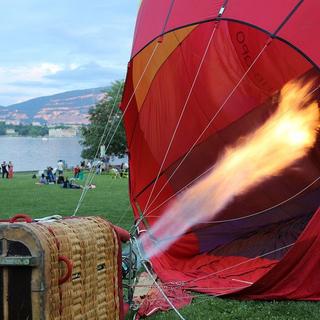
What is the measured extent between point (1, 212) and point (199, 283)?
648 cm

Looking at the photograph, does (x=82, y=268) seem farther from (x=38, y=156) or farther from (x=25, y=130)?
(x=25, y=130)

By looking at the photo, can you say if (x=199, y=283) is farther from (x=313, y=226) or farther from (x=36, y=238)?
(x=36, y=238)

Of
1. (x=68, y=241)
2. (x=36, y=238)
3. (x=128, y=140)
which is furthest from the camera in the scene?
(x=128, y=140)

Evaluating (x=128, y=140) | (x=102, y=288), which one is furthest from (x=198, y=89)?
(x=102, y=288)

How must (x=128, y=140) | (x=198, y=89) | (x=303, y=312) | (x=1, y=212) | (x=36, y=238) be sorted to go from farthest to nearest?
(x=1, y=212), (x=128, y=140), (x=198, y=89), (x=303, y=312), (x=36, y=238)

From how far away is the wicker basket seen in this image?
2404 mm

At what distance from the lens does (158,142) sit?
612 centimetres

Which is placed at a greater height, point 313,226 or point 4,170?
point 4,170

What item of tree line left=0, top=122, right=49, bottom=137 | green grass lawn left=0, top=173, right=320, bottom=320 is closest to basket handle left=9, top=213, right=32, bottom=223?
green grass lawn left=0, top=173, right=320, bottom=320

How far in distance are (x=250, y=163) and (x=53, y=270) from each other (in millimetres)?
3637

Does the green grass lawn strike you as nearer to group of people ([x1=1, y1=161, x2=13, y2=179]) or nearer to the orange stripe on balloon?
the orange stripe on balloon

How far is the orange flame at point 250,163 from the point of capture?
Result: 5.51 m

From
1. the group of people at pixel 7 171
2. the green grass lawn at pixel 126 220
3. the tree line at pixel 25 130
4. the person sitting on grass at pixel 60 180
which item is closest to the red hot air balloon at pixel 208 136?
the green grass lawn at pixel 126 220

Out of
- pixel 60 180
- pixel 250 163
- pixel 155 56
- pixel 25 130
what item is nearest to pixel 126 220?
pixel 250 163
